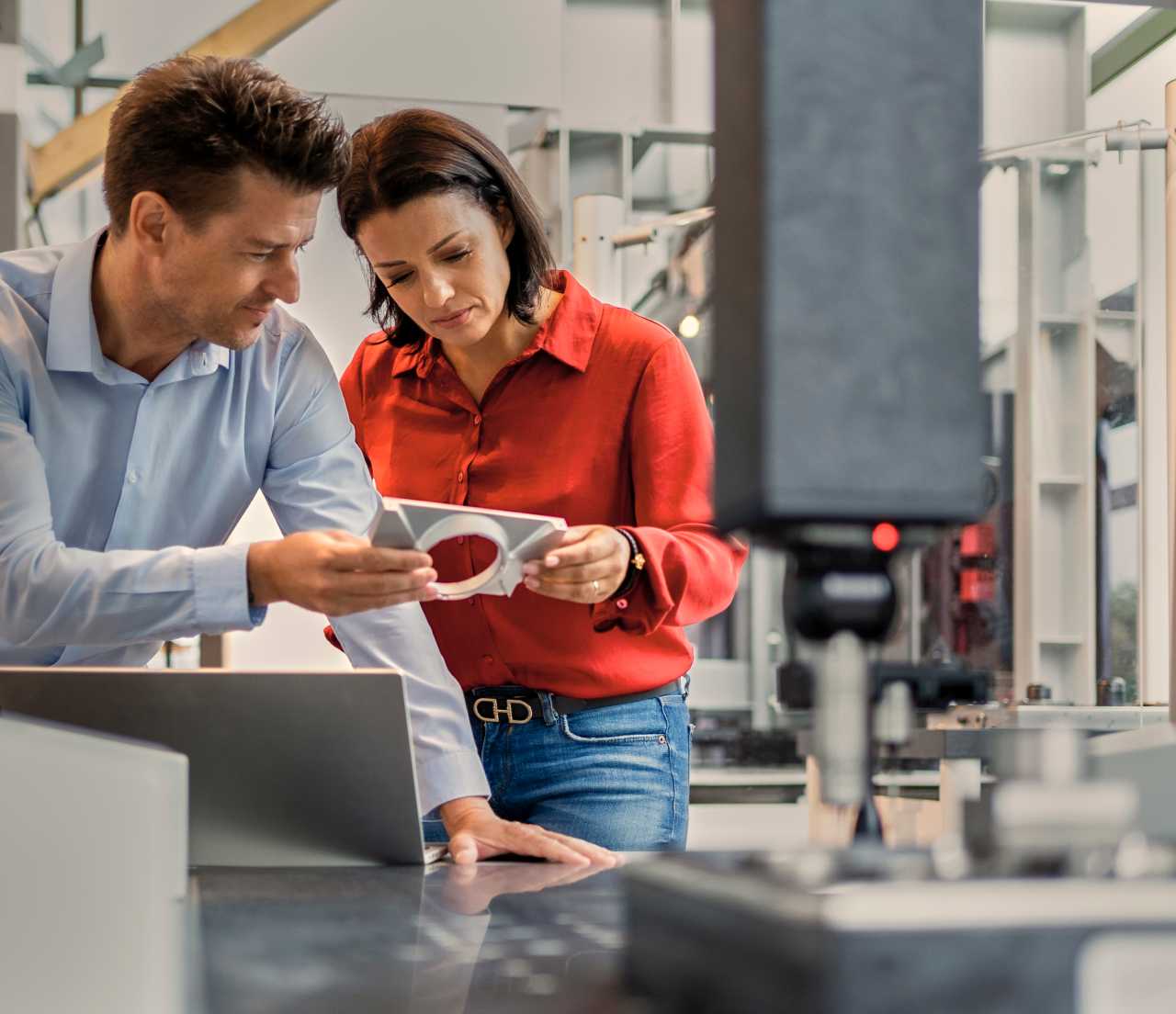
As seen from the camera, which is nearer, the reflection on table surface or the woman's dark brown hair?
the reflection on table surface

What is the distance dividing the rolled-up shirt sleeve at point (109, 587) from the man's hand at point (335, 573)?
1.0 inches

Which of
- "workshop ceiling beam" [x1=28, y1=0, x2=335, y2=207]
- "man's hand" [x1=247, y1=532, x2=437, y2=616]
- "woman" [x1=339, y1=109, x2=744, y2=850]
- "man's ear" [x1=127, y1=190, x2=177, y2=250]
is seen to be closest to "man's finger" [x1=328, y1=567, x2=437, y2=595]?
"man's hand" [x1=247, y1=532, x2=437, y2=616]

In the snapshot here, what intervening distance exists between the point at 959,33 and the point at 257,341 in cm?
128

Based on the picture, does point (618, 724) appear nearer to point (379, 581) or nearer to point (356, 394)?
point (379, 581)

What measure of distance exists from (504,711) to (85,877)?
1.10m

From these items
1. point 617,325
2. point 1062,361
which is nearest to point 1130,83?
point 1062,361

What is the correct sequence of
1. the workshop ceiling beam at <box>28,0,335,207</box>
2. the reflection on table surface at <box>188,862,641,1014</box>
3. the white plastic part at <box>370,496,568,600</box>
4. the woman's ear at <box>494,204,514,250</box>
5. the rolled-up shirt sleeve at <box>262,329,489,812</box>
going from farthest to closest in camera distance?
1. the workshop ceiling beam at <box>28,0,335,207</box>
2. the woman's ear at <box>494,204,514,250</box>
3. the rolled-up shirt sleeve at <box>262,329,489,812</box>
4. the white plastic part at <box>370,496,568,600</box>
5. the reflection on table surface at <box>188,862,641,1014</box>

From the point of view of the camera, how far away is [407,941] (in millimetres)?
717

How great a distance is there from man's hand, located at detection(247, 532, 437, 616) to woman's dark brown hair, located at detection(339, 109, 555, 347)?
0.53 metres

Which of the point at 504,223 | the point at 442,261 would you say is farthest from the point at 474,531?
the point at 504,223

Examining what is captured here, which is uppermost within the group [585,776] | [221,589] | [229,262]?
[229,262]

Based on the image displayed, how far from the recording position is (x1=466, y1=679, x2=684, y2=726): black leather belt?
1621mm

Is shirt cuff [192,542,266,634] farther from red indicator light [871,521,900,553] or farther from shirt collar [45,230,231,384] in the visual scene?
red indicator light [871,521,900,553]

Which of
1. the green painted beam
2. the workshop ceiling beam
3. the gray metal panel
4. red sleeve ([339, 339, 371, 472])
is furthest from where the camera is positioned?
the green painted beam
